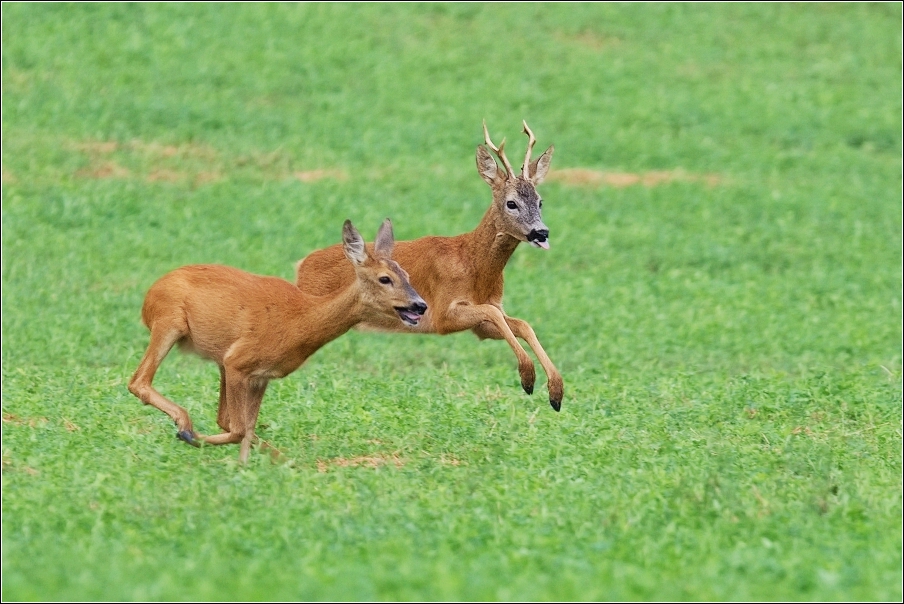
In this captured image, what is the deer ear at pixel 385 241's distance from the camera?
9.80m

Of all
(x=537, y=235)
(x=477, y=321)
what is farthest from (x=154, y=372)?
(x=537, y=235)

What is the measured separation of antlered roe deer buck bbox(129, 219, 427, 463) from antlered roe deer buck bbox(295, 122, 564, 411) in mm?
1359

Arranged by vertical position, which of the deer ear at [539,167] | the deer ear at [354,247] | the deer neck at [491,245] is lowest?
the deer ear at [354,247]

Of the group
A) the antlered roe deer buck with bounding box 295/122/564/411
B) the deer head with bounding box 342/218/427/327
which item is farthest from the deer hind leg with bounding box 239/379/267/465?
the antlered roe deer buck with bounding box 295/122/564/411

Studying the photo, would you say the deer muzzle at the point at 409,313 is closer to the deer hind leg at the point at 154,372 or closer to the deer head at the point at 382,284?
the deer head at the point at 382,284

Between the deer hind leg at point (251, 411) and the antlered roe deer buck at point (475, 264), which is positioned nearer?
the deer hind leg at point (251, 411)

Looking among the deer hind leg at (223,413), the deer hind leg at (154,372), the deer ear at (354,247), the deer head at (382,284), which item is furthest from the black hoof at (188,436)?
the deer ear at (354,247)

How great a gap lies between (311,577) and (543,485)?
2.20 metres

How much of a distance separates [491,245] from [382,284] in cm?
203

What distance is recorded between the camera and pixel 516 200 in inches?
449

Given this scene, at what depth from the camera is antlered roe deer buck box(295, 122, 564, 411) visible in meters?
11.3

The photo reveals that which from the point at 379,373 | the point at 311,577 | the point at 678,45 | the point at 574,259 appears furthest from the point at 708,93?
the point at 311,577

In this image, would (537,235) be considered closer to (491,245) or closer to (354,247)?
(491,245)

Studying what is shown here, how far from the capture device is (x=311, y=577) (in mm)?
6801
